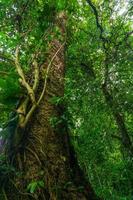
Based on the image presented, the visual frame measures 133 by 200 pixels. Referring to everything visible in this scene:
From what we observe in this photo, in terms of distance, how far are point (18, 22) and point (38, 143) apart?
2.39m

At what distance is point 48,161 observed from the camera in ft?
10.7

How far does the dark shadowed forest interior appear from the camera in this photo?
312 centimetres

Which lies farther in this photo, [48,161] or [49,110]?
[49,110]

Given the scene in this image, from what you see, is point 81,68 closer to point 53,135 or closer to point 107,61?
point 107,61

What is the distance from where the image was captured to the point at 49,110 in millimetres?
4020

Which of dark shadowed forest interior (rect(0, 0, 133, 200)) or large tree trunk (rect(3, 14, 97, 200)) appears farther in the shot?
dark shadowed forest interior (rect(0, 0, 133, 200))

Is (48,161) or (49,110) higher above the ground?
(49,110)

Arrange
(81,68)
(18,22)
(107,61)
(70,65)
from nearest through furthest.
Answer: (18,22)
(107,61)
(70,65)
(81,68)

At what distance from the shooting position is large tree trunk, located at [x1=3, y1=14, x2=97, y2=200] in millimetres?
3004

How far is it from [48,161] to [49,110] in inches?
36.7

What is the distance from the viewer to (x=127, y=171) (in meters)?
7.32

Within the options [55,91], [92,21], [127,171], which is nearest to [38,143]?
[55,91]

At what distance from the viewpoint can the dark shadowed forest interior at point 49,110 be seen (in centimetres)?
312

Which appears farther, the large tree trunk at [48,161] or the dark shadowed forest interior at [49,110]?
the dark shadowed forest interior at [49,110]
